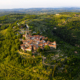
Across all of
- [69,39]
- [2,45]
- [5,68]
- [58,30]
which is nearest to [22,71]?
[5,68]

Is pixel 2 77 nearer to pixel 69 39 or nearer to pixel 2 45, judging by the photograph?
pixel 2 45

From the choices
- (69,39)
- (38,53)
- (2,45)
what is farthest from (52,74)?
(69,39)

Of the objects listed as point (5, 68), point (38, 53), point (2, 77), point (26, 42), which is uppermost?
point (26, 42)

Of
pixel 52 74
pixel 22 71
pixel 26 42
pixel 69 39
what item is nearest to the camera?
pixel 52 74

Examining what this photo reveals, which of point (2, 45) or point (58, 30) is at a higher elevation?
point (58, 30)

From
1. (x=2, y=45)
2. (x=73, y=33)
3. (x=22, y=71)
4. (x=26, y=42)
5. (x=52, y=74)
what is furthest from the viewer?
(x=73, y=33)

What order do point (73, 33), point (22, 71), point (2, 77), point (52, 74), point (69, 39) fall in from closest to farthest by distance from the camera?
point (52, 74), point (22, 71), point (2, 77), point (69, 39), point (73, 33)

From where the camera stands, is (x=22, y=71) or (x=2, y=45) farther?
(x=2, y=45)

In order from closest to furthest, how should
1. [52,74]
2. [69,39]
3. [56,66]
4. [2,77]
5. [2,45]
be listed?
[52,74] < [56,66] < [2,77] < [2,45] < [69,39]

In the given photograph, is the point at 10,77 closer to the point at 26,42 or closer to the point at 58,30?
the point at 26,42
